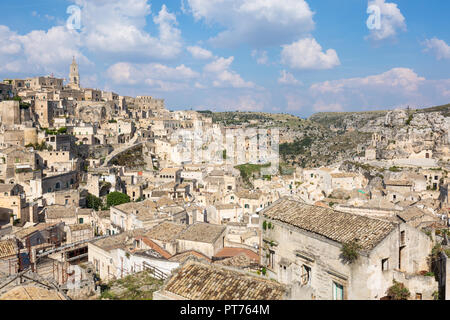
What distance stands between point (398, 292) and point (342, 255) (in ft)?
5.55

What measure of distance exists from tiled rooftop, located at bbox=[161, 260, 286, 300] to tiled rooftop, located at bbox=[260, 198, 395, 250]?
248cm

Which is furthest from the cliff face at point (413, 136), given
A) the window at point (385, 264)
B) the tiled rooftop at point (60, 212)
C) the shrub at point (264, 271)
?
the window at point (385, 264)

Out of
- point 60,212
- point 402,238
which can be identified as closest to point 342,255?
point 402,238

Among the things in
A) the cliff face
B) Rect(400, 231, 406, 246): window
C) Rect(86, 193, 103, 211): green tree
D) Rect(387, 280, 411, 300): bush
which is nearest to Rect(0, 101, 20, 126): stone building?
Rect(86, 193, 103, 211): green tree

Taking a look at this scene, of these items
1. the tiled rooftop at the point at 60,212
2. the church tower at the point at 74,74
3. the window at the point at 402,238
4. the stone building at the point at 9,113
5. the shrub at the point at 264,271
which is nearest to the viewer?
the window at the point at 402,238

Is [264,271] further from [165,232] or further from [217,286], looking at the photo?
[165,232]

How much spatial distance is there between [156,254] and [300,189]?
27.9 metres

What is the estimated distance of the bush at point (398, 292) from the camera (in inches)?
381

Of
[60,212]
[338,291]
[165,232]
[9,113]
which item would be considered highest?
[9,113]

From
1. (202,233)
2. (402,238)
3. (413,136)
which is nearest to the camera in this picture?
(402,238)

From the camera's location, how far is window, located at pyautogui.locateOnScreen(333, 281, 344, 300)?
32.6 ft

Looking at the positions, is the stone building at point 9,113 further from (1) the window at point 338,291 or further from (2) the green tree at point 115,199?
(1) the window at point 338,291

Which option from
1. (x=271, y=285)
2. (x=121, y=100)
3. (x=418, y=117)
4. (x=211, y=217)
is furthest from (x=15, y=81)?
(x=418, y=117)

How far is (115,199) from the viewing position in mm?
37562
